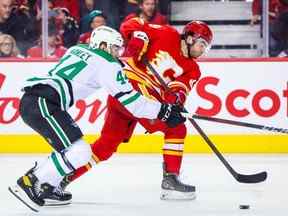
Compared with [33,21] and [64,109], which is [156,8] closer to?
[33,21]

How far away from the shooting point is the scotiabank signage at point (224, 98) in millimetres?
5363

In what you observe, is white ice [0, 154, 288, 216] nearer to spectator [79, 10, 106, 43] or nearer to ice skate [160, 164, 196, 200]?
ice skate [160, 164, 196, 200]

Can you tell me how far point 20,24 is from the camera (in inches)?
223

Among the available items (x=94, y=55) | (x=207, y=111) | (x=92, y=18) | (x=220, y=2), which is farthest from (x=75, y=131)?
(x=220, y=2)

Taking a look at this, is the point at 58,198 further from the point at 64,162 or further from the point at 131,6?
the point at 131,6

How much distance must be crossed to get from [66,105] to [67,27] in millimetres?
2554

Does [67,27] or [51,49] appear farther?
[67,27]

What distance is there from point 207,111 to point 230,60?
41 centimetres

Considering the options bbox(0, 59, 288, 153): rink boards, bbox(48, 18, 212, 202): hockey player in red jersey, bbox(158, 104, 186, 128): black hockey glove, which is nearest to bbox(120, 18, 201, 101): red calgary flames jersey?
bbox(48, 18, 212, 202): hockey player in red jersey

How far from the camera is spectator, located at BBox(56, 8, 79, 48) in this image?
5707 mm

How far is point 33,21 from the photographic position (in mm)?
5648

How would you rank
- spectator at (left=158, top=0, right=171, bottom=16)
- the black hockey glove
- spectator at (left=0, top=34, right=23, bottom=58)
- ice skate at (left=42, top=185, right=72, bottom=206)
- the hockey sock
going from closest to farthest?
the hockey sock, the black hockey glove, ice skate at (left=42, top=185, right=72, bottom=206), spectator at (left=0, top=34, right=23, bottom=58), spectator at (left=158, top=0, right=171, bottom=16)

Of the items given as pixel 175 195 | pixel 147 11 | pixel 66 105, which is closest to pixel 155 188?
pixel 175 195

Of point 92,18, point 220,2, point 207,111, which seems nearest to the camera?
point 207,111
